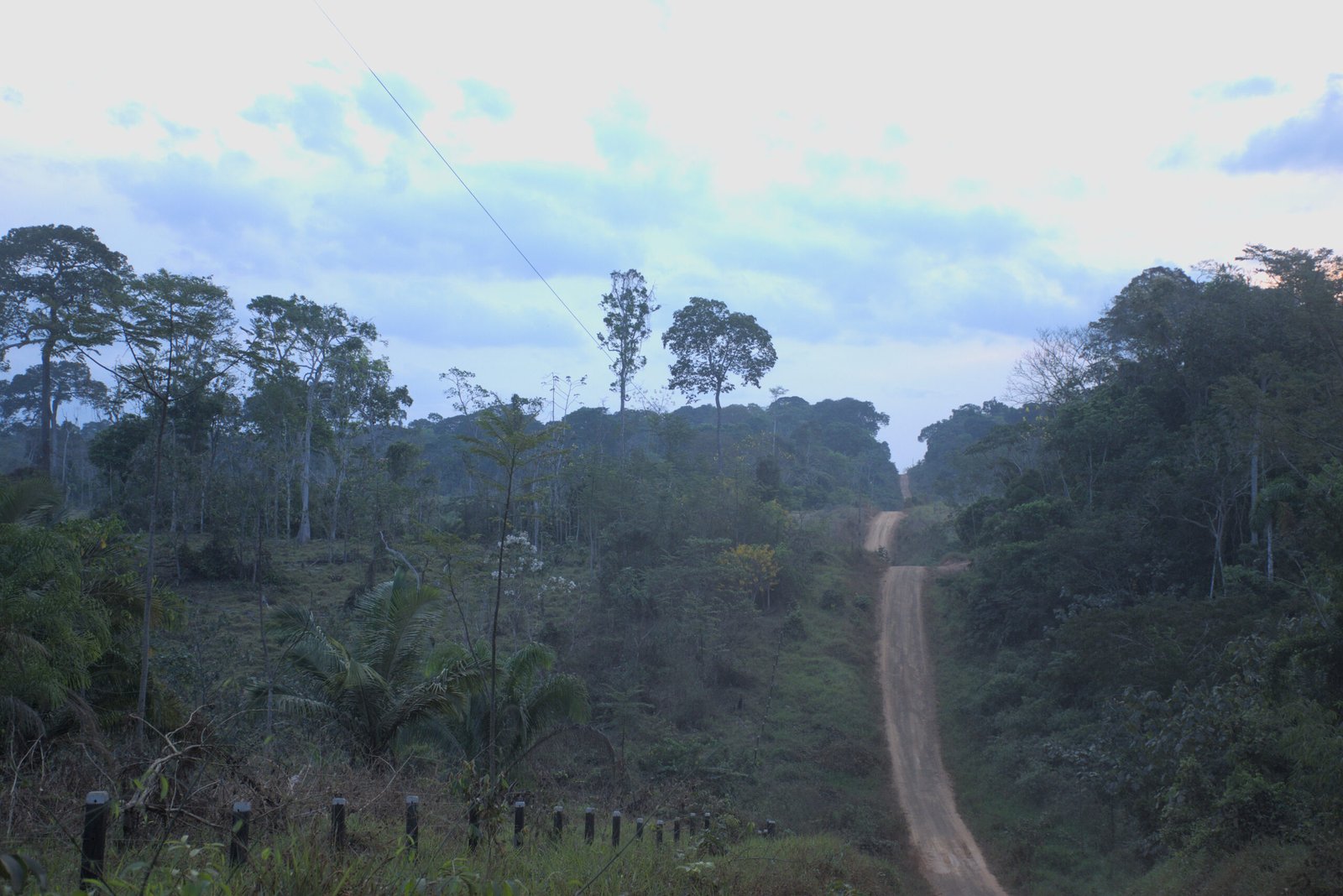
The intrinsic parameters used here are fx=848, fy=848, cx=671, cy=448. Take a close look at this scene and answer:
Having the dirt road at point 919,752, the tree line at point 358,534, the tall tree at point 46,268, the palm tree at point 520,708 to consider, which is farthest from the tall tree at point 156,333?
the dirt road at point 919,752

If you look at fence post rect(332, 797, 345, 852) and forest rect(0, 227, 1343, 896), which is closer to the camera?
fence post rect(332, 797, 345, 852)

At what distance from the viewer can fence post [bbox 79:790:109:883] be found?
133 inches

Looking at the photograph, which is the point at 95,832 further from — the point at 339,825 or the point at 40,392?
the point at 40,392

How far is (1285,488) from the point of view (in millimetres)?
19156

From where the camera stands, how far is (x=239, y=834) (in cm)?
400

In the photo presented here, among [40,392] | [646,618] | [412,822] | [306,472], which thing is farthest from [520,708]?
[40,392]

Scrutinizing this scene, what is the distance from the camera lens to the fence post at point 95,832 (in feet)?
11.0

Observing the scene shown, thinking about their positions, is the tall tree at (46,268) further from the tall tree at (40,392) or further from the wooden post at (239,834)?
the wooden post at (239,834)

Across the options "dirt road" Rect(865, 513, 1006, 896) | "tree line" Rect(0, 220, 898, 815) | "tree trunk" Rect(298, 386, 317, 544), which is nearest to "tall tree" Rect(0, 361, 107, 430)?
"tree line" Rect(0, 220, 898, 815)

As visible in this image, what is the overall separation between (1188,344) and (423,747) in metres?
25.5

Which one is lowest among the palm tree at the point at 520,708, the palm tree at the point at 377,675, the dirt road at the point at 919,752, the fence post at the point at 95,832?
the dirt road at the point at 919,752

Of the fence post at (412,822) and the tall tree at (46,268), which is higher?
the tall tree at (46,268)

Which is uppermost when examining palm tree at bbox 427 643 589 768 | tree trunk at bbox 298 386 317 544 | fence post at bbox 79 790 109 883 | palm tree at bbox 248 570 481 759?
tree trunk at bbox 298 386 317 544

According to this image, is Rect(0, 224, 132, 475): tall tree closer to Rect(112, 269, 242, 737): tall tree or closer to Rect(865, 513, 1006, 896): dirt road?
Rect(112, 269, 242, 737): tall tree
